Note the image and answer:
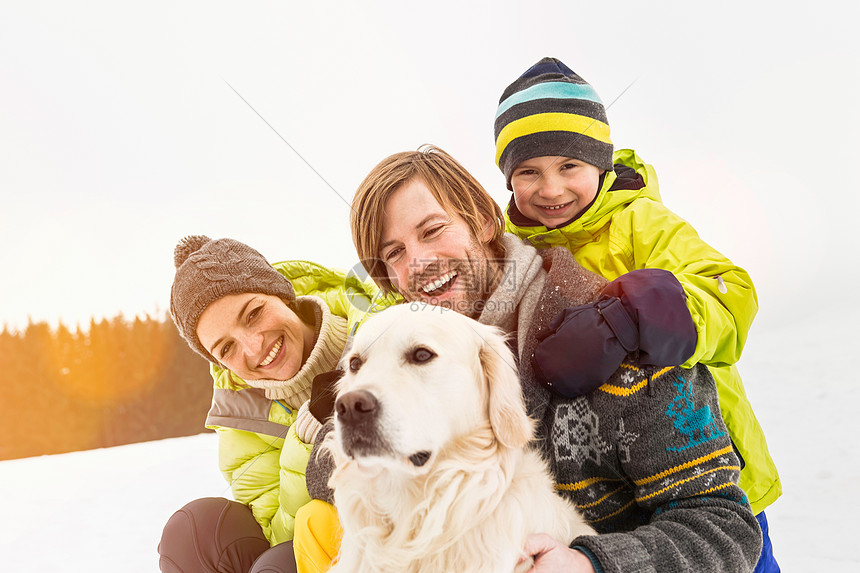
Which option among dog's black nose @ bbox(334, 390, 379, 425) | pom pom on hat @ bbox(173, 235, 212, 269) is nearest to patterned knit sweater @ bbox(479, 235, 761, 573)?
dog's black nose @ bbox(334, 390, 379, 425)

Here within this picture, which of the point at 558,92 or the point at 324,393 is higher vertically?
the point at 558,92

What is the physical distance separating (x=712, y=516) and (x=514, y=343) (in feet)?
1.65

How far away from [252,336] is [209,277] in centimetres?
25

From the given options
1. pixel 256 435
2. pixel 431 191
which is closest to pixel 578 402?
pixel 431 191

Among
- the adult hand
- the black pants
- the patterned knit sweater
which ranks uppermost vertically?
the patterned knit sweater

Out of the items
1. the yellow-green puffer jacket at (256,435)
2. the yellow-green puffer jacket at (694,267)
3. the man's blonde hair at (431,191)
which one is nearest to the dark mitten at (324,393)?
the man's blonde hair at (431,191)

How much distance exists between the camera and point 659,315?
3.29 ft

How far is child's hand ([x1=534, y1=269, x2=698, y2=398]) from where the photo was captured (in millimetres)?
982

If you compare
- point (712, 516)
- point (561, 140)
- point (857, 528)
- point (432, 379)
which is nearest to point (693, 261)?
point (561, 140)

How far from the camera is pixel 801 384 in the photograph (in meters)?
4.07

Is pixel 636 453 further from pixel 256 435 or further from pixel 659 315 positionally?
pixel 256 435

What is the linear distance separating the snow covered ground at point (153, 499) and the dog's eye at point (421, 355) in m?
1.40

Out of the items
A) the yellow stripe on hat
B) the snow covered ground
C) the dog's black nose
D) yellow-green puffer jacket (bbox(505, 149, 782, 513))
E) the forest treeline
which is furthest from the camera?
the snow covered ground

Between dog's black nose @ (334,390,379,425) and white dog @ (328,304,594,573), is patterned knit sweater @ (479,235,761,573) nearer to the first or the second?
white dog @ (328,304,594,573)
